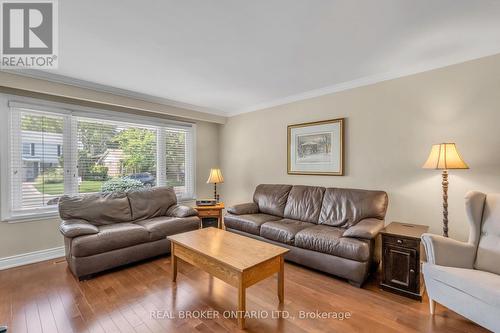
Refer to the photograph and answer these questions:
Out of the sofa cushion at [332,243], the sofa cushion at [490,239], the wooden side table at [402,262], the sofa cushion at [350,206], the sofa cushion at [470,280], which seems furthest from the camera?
the sofa cushion at [350,206]

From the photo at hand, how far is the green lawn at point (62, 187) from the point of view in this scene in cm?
321

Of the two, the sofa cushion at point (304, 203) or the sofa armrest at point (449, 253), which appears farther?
the sofa cushion at point (304, 203)

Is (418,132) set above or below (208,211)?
above

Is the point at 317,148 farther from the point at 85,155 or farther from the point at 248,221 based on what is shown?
the point at 85,155

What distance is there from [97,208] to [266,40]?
298cm

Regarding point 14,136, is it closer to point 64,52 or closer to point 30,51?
point 30,51

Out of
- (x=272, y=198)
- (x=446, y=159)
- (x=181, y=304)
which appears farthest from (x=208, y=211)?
(x=446, y=159)

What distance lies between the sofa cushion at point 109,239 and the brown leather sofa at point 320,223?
1.32 meters

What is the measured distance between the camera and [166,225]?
3.26m

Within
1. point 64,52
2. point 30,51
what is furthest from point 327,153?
point 30,51

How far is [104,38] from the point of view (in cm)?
214

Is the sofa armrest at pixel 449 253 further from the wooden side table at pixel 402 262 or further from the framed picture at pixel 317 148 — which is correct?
the framed picture at pixel 317 148

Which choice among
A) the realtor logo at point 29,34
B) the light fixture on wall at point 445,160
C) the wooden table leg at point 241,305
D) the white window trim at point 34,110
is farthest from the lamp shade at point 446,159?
the white window trim at point 34,110

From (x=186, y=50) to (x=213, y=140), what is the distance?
116 inches
